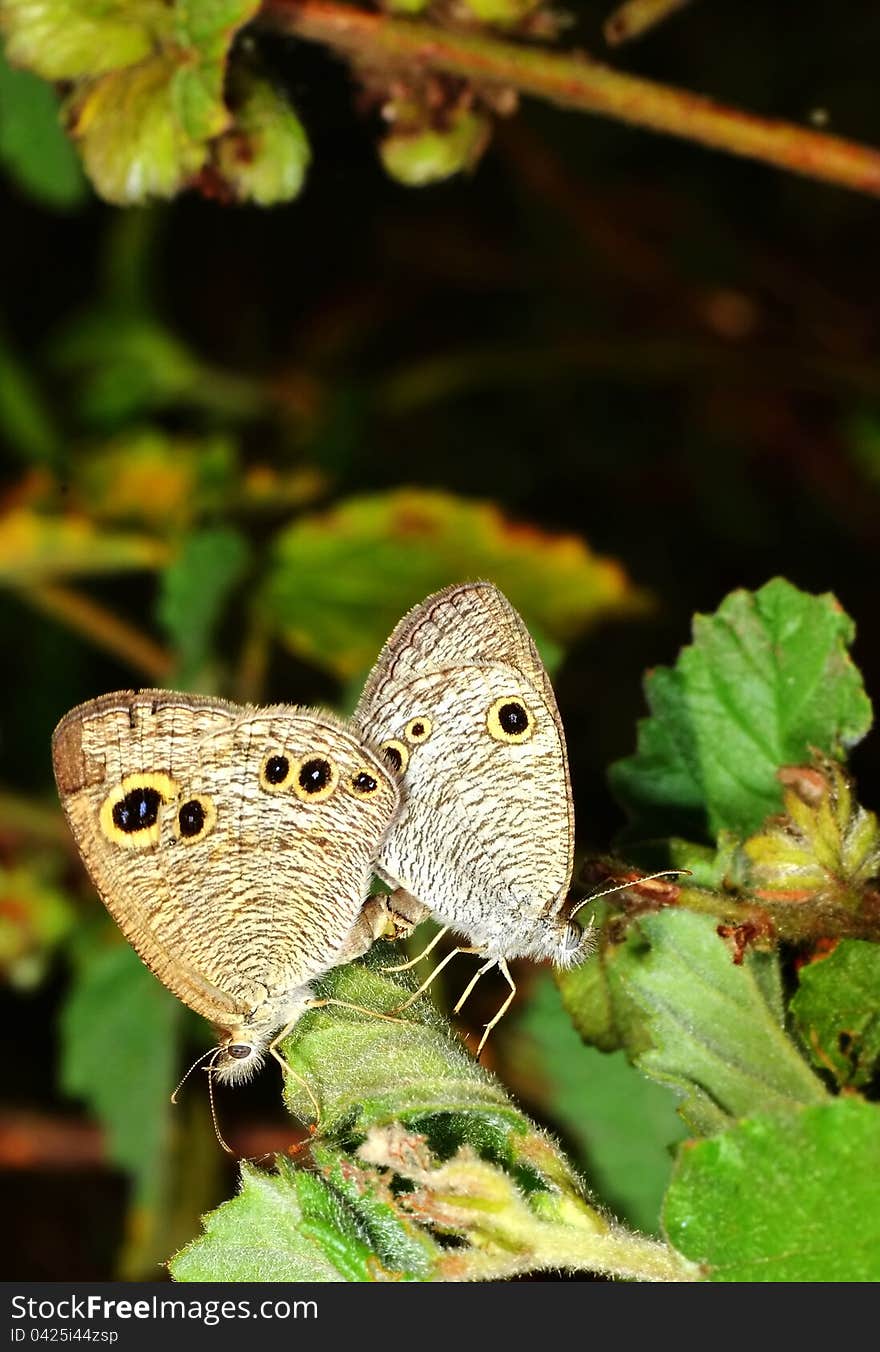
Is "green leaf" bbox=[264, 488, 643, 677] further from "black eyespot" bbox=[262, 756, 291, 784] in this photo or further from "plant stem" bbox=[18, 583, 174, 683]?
"black eyespot" bbox=[262, 756, 291, 784]

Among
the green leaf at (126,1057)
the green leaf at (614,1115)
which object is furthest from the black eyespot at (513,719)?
the green leaf at (126,1057)

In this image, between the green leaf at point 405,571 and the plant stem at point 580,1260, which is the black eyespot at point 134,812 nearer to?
the plant stem at point 580,1260

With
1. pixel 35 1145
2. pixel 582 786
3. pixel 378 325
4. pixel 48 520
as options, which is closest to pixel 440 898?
pixel 582 786

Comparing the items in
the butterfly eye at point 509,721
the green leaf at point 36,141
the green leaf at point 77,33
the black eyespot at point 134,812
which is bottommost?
the black eyespot at point 134,812

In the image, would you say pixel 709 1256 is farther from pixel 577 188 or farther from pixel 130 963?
pixel 577 188

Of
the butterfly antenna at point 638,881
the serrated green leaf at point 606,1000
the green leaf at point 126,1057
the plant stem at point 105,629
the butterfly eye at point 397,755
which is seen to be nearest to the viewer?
the butterfly antenna at point 638,881

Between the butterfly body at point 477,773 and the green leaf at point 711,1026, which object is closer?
the green leaf at point 711,1026
